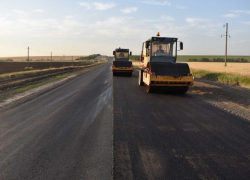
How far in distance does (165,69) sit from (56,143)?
8.06m

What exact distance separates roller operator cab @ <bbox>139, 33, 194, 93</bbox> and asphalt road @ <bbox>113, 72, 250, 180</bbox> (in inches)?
135

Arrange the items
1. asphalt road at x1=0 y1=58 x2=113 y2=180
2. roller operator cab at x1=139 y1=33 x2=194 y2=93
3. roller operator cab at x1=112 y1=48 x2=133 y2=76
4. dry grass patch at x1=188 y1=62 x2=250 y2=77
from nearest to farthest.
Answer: asphalt road at x1=0 y1=58 x2=113 y2=180 → roller operator cab at x1=139 y1=33 x2=194 y2=93 → roller operator cab at x1=112 y1=48 x2=133 y2=76 → dry grass patch at x1=188 y1=62 x2=250 y2=77

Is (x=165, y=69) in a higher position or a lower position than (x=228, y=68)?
lower

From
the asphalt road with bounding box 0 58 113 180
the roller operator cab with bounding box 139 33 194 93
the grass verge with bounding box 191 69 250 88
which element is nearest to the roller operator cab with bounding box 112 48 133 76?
the grass verge with bounding box 191 69 250 88

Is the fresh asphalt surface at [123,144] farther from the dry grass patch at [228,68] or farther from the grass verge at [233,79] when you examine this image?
the dry grass patch at [228,68]

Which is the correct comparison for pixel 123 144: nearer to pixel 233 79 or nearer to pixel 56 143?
pixel 56 143

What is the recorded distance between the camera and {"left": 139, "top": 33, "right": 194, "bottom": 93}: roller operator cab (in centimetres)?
1181

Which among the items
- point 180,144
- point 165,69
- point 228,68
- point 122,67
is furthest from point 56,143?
point 228,68

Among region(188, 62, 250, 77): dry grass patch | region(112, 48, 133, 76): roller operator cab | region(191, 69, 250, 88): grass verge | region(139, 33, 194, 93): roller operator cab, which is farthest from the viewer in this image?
region(188, 62, 250, 77): dry grass patch

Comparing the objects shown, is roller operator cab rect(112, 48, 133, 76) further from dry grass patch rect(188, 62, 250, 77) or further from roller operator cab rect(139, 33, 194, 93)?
roller operator cab rect(139, 33, 194, 93)

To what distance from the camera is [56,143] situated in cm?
520

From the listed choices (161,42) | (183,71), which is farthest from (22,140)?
(161,42)

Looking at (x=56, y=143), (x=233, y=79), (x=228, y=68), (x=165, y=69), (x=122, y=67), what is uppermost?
(x=228, y=68)

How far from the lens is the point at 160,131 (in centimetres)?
607
